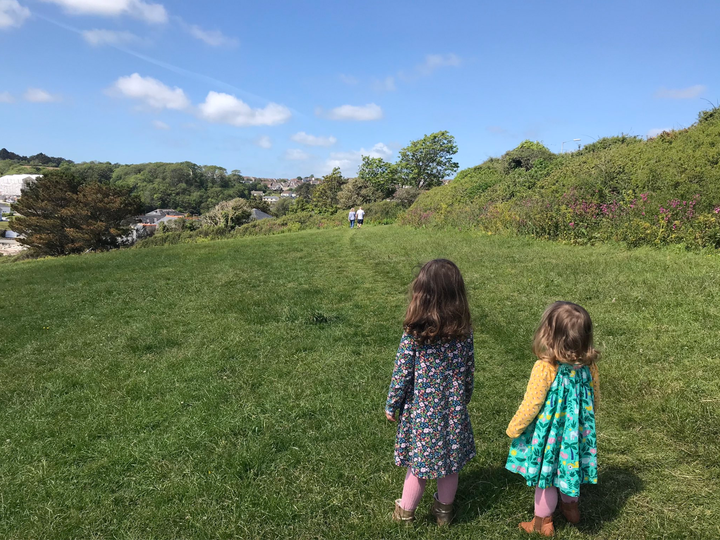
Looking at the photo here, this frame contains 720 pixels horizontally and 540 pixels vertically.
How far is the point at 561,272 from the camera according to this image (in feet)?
26.4

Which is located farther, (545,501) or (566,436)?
(545,501)

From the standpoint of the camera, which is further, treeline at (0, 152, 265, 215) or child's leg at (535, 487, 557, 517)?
treeline at (0, 152, 265, 215)

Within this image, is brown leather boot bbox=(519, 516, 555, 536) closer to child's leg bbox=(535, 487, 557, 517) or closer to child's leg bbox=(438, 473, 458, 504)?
child's leg bbox=(535, 487, 557, 517)

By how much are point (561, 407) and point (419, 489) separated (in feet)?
3.10

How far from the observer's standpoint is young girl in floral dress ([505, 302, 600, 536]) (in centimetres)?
230

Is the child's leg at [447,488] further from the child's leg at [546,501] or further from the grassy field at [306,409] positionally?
the child's leg at [546,501]

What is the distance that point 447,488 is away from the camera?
2.55 meters

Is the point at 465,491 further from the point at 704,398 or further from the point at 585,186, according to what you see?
the point at 585,186

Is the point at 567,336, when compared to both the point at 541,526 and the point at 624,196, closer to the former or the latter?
the point at 541,526

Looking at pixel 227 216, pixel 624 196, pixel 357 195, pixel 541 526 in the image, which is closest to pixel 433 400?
pixel 541 526

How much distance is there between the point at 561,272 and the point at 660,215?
137 inches

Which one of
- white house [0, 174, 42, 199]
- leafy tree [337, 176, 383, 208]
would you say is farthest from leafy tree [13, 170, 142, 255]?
white house [0, 174, 42, 199]

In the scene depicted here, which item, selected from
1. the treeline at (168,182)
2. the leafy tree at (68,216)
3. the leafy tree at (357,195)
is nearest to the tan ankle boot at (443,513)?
the leafy tree at (68,216)

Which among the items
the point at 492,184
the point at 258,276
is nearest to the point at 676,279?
the point at 258,276
